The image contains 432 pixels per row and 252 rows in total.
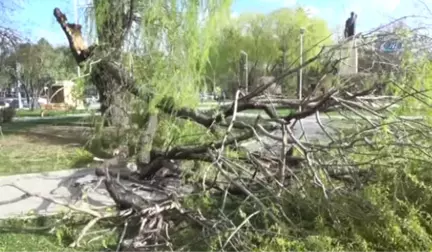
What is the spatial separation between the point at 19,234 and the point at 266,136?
3.25 m

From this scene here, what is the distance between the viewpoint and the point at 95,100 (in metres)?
9.45

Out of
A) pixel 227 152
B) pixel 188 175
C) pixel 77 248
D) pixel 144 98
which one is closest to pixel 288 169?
pixel 227 152

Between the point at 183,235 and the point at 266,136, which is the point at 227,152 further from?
the point at 183,235

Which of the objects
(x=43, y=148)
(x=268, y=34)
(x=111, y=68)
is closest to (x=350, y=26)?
(x=111, y=68)

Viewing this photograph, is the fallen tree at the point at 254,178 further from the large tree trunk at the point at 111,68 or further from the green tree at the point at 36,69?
the green tree at the point at 36,69

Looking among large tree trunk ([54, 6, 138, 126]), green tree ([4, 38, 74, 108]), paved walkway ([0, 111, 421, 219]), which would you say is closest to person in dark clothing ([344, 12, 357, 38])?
paved walkway ([0, 111, 421, 219])

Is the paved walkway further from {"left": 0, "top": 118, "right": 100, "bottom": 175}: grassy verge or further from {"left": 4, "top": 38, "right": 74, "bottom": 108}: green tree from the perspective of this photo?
{"left": 4, "top": 38, "right": 74, "bottom": 108}: green tree

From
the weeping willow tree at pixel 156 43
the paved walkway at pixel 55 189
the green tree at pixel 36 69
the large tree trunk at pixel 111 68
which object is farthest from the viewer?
the green tree at pixel 36 69

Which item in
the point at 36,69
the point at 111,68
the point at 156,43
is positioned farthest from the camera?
the point at 36,69

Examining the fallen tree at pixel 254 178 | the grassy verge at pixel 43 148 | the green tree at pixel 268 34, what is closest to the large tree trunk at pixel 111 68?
the grassy verge at pixel 43 148

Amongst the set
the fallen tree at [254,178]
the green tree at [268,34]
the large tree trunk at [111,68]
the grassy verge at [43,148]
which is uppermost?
the green tree at [268,34]

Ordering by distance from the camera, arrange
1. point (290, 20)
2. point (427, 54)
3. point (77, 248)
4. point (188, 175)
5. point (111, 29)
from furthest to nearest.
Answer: point (290, 20) < point (111, 29) < point (188, 175) < point (77, 248) < point (427, 54)

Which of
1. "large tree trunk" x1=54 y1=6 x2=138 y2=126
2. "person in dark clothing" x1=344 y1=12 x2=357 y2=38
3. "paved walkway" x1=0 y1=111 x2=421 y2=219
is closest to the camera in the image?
"person in dark clothing" x1=344 y1=12 x2=357 y2=38

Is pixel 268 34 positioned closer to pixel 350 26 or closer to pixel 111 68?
pixel 111 68
